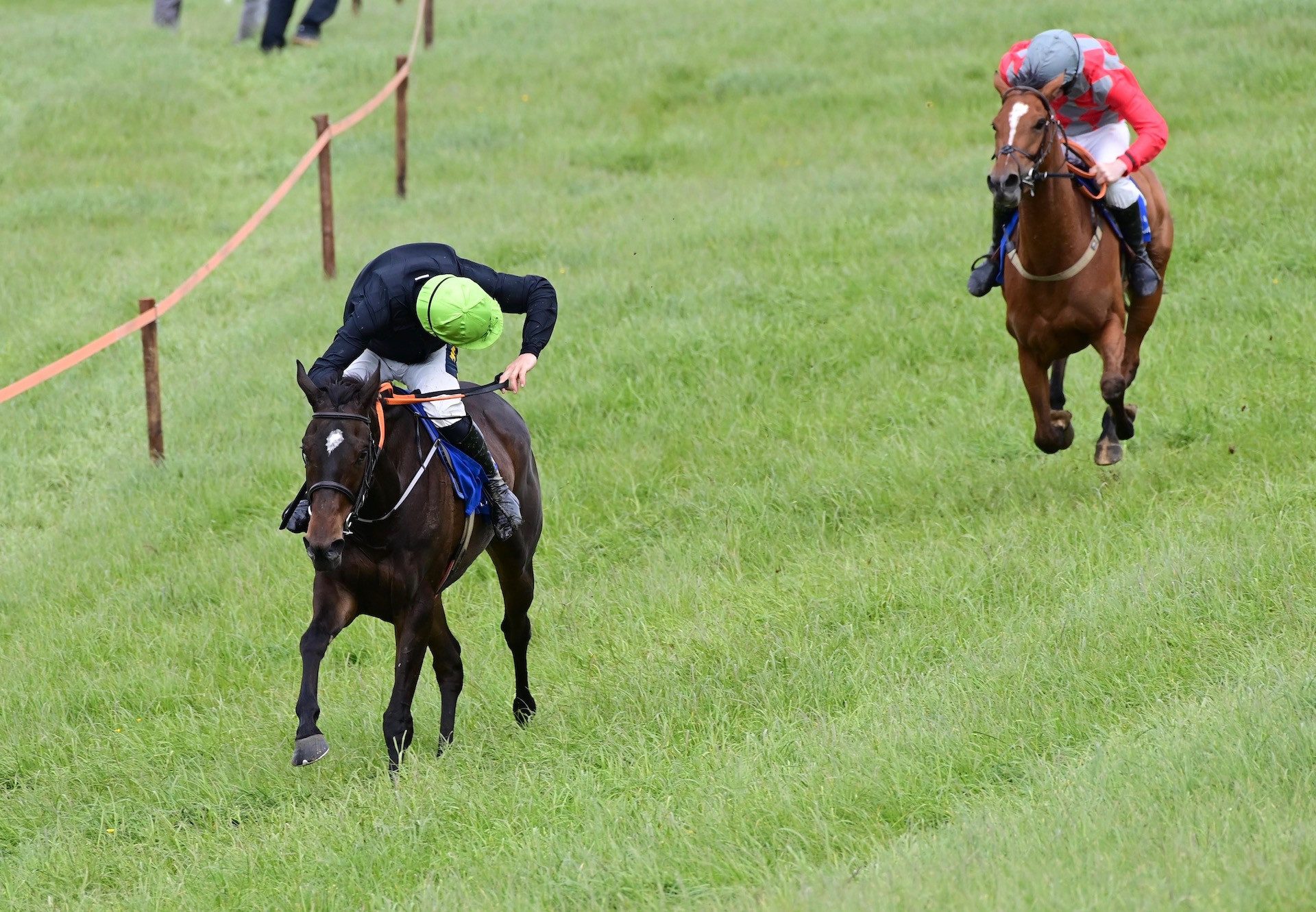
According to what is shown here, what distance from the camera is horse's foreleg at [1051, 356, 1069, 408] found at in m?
9.71

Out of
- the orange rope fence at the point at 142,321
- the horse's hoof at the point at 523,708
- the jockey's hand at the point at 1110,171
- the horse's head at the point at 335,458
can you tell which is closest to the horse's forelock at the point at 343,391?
the horse's head at the point at 335,458

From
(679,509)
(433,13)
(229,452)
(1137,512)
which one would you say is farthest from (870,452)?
(433,13)

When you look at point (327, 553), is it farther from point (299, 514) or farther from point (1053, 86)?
point (1053, 86)

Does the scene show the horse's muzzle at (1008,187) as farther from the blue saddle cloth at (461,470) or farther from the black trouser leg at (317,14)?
the black trouser leg at (317,14)

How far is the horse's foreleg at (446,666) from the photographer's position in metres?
6.99

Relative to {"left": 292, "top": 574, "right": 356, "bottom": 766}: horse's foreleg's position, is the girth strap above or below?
above

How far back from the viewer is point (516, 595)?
7.52 m

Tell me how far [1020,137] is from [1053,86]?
634 mm

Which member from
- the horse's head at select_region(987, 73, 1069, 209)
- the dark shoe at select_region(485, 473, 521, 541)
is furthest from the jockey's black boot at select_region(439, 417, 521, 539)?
the horse's head at select_region(987, 73, 1069, 209)

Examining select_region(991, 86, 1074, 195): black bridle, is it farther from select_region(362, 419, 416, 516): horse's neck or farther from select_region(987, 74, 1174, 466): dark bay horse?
select_region(362, 419, 416, 516): horse's neck

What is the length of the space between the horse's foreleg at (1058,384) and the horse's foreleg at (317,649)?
5407mm

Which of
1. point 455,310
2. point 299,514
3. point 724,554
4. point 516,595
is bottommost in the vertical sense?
point 724,554

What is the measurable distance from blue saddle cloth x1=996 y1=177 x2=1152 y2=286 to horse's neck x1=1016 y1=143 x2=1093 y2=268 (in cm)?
22

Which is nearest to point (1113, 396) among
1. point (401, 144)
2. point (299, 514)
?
point (299, 514)
